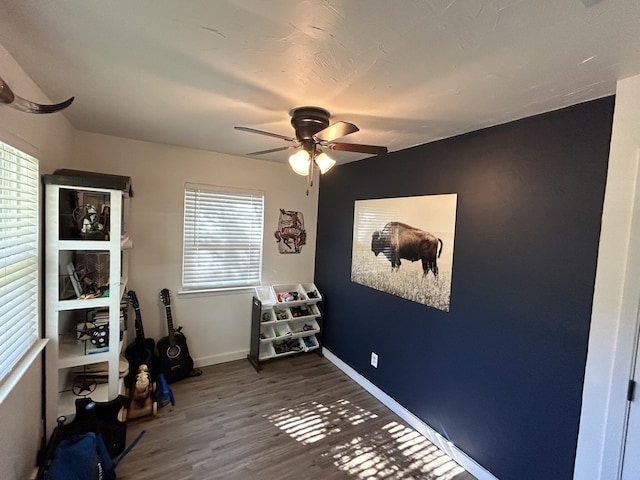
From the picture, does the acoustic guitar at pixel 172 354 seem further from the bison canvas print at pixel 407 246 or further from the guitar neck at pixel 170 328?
the bison canvas print at pixel 407 246

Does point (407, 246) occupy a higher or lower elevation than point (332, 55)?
lower

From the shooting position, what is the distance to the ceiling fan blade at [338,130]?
1521 millimetres

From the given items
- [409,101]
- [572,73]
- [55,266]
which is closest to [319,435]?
[55,266]

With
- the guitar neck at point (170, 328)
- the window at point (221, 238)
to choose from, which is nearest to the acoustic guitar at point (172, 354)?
the guitar neck at point (170, 328)

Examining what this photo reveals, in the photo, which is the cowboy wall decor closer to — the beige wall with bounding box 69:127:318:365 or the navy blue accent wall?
the beige wall with bounding box 69:127:318:365

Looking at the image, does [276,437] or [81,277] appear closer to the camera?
[81,277]

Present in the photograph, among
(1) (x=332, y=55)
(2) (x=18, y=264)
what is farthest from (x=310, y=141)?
(2) (x=18, y=264)

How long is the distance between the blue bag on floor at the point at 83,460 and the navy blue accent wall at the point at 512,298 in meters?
2.21

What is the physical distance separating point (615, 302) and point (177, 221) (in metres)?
3.36

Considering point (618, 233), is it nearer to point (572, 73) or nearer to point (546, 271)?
point (546, 271)

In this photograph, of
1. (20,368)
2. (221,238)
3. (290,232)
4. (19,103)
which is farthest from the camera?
(290,232)

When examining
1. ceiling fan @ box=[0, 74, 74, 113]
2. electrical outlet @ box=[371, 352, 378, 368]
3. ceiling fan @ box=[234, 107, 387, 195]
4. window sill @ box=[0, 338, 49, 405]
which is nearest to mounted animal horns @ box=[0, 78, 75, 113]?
ceiling fan @ box=[0, 74, 74, 113]

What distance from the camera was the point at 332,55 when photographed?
1272 mm

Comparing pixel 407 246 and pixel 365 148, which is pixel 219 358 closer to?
pixel 407 246
